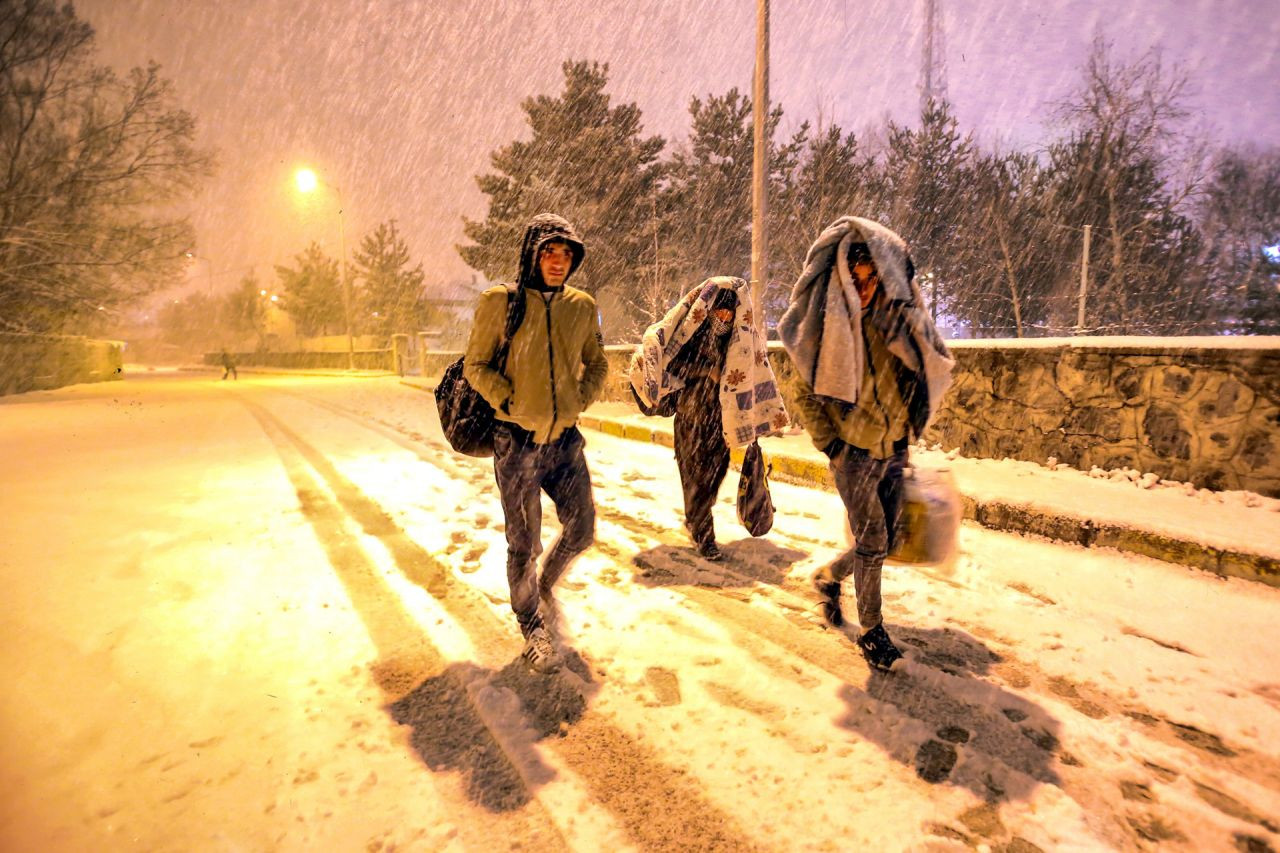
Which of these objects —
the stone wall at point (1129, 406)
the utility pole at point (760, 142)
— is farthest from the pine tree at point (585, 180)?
the stone wall at point (1129, 406)

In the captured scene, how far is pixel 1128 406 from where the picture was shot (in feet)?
16.3

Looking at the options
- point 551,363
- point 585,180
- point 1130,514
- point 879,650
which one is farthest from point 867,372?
point 585,180

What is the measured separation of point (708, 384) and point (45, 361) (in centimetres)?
2600

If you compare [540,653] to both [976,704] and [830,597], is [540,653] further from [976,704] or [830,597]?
[976,704]

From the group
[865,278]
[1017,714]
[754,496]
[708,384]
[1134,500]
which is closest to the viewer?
[1017,714]

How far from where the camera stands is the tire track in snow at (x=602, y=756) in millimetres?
1824

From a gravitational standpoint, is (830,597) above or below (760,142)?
below

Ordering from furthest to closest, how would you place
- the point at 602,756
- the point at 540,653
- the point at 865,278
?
the point at 540,653
the point at 865,278
the point at 602,756

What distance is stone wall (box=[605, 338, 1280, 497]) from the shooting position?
4328 mm

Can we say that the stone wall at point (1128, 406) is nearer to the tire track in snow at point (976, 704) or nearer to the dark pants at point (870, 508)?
the dark pants at point (870, 508)

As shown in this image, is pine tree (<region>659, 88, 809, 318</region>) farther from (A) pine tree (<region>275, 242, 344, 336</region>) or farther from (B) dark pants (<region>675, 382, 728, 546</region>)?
(A) pine tree (<region>275, 242, 344, 336</region>)

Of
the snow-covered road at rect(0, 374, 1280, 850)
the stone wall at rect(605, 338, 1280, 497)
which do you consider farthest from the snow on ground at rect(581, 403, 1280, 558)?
the snow-covered road at rect(0, 374, 1280, 850)

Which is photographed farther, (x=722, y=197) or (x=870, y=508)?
(x=722, y=197)

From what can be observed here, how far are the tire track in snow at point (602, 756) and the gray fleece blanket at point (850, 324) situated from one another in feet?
5.20
